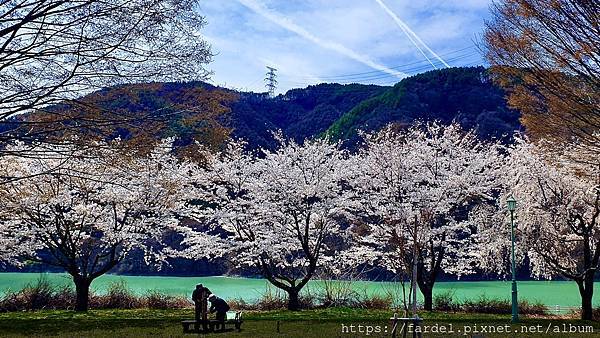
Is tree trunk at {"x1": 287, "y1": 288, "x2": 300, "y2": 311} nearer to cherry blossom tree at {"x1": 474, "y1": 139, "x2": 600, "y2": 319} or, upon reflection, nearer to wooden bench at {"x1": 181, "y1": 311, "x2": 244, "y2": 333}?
A: wooden bench at {"x1": 181, "y1": 311, "x2": 244, "y2": 333}

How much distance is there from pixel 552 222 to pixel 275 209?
8651mm

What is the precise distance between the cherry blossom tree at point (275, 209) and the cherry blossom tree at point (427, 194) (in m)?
1.35

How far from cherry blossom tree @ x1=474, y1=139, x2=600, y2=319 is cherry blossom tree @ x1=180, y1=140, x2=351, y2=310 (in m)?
5.49

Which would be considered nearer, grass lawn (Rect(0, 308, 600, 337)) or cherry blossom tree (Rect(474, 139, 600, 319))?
grass lawn (Rect(0, 308, 600, 337))

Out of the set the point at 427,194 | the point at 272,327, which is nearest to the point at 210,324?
the point at 272,327

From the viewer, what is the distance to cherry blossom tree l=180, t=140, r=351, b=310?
63.5 feet

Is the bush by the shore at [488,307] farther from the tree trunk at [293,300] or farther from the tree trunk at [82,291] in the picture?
the tree trunk at [82,291]

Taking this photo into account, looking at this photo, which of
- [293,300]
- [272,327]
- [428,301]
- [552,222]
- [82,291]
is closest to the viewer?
[272,327]

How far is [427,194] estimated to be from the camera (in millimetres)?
19281

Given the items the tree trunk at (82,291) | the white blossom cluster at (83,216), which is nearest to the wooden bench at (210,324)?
the white blossom cluster at (83,216)

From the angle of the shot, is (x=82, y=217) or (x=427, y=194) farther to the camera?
(x=427, y=194)

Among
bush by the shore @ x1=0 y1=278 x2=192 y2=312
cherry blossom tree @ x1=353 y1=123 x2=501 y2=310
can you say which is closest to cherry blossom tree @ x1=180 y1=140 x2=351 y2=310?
cherry blossom tree @ x1=353 y1=123 x2=501 y2=310

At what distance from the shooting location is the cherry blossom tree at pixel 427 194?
19438mm

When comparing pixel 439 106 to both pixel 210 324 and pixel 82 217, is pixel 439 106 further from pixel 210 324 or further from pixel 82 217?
pixel 210 324
